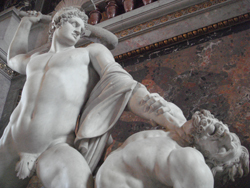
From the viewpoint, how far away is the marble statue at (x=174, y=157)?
130 centimetres

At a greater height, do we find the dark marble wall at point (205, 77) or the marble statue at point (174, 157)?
the marble statue at point (174, 157)

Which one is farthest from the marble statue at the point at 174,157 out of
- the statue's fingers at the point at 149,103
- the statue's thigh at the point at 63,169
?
the statue's fingers at the point at 149,103

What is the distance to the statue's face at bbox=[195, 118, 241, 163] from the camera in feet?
4.56

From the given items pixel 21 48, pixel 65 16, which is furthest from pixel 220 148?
pixel 21 48

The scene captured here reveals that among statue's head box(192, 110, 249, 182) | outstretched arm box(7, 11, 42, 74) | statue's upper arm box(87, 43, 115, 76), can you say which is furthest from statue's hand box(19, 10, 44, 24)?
statue's head box(192, 110, 249, 182)

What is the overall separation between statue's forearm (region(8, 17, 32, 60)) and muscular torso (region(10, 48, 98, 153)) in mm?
421

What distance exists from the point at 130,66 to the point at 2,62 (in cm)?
218

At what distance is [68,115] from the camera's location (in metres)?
1.93

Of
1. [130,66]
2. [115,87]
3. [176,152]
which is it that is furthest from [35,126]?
[130,66]

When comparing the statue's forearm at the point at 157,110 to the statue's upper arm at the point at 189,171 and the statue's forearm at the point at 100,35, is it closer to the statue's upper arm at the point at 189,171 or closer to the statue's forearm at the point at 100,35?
the statue's upper arm at the point at 189,171

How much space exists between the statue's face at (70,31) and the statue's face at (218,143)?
139 centimetres

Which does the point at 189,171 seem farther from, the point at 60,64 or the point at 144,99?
the point at 60,64

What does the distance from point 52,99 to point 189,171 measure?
41.9 inches

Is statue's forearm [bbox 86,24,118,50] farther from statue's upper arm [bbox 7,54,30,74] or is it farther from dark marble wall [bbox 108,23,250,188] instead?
dark marble wall [bbox 108,23,250,188]
